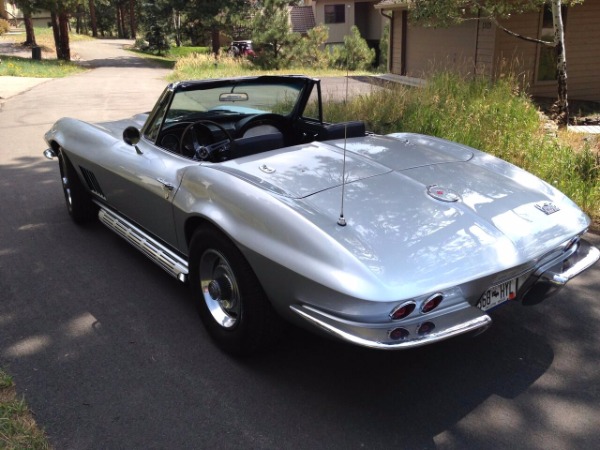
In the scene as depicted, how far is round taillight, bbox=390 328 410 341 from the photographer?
7.78ft

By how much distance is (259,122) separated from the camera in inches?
166

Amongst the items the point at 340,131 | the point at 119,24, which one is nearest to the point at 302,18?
the point at 119,24

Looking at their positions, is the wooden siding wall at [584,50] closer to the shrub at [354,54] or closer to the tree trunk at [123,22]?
the shrub at [354,54]

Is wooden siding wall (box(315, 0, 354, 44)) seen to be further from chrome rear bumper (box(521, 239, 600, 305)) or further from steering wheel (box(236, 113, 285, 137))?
chrome rear bumper (box(521, 239, 600, 305))

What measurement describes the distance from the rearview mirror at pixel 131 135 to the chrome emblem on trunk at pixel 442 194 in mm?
2199

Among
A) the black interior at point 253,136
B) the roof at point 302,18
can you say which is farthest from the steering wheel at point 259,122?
the roof at point 302,18

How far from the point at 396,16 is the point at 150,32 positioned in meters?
23.5

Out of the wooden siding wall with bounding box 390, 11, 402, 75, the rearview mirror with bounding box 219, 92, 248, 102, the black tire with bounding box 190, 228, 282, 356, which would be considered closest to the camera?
the black tire with bounding box 190, 228, 282, 356

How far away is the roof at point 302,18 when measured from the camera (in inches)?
1692

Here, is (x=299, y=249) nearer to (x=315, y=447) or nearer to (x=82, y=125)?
(x=315, y=447)

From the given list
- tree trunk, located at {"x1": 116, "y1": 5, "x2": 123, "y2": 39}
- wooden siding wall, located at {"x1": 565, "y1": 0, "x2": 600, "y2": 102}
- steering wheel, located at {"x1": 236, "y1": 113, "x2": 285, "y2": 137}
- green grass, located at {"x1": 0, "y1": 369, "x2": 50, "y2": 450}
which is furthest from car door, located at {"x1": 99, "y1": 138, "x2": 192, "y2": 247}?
tree trunk, located at {"x1": 116, "y1": 5, "x2": 123, "y2": 39}

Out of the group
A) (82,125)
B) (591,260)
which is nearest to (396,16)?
(82,125)

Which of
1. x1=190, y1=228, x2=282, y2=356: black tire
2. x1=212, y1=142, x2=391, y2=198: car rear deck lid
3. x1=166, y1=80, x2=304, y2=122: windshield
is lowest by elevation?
x1=190, y1=228, x2=282, y2=356: black tire

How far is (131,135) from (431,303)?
8.69ft
